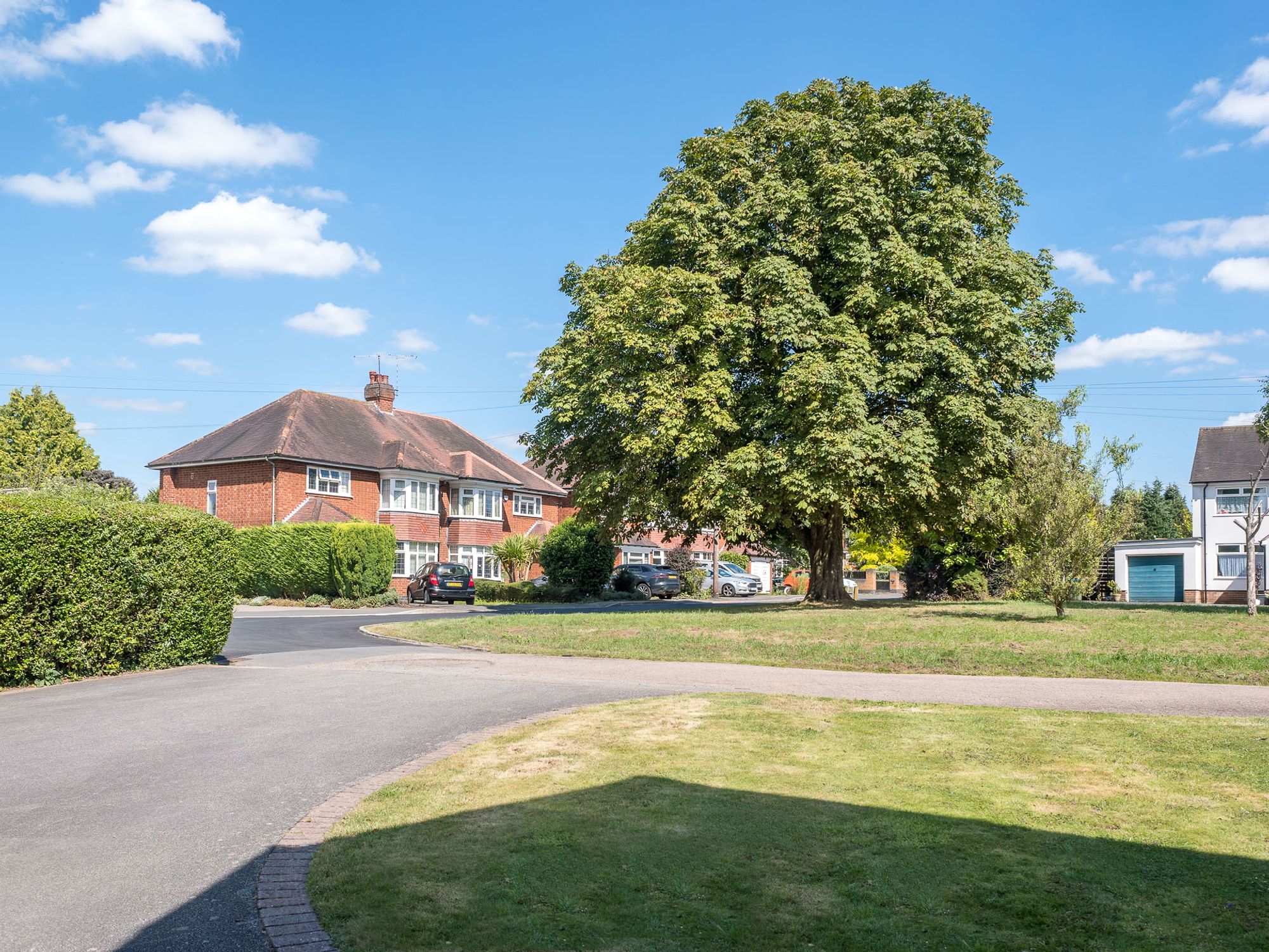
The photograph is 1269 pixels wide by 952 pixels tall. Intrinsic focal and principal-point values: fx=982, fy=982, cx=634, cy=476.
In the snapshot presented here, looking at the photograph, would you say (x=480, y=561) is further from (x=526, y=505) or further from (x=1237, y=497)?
(x=1237, y=497)

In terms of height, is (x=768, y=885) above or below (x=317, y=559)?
below

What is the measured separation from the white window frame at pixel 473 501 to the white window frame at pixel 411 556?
8.33ft

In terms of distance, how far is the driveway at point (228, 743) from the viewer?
507 centimetres

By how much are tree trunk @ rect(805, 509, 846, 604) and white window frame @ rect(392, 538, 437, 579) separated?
22.6 meters

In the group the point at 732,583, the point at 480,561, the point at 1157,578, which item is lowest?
the point at 732,583

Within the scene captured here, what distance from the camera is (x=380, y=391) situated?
180ft

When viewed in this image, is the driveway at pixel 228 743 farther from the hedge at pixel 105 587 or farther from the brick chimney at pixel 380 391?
the brick chimney at pixel 380 391

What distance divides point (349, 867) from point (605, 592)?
3932cm

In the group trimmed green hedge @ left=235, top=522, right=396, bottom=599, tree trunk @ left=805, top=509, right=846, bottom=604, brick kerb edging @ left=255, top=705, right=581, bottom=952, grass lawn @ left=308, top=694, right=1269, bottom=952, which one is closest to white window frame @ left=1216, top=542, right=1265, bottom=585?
tree trunk @ left=805, top=509, right=846, bottom=604

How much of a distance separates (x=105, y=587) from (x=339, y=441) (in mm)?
35770

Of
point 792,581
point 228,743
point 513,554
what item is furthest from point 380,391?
point 228,743

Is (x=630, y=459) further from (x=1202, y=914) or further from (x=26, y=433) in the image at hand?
(x=26, y=433)

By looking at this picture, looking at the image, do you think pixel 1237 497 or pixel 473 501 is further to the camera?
pixel 473 501

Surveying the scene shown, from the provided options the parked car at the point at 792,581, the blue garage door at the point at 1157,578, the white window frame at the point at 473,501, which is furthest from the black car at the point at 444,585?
the blue garage door at the point at 1157,578
